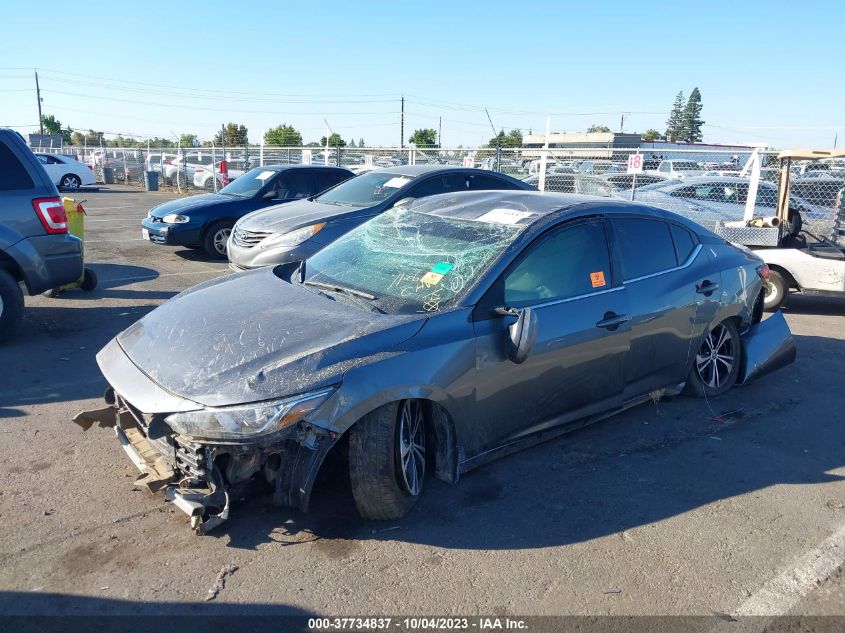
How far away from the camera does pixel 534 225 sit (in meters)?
4.08

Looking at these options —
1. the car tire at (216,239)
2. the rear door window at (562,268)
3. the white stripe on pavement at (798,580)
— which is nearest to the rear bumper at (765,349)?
the rear door window at (562,268)

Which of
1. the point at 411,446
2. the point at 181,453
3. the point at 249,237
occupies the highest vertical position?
the point at 249,237

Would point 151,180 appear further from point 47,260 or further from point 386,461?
point 386,461

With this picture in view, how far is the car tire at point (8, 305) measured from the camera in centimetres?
617

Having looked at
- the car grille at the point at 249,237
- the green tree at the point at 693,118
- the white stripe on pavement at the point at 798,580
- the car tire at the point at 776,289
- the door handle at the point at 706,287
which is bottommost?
the white stripe on pavement at the point at 798,580

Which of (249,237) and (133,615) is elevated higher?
(249,237)

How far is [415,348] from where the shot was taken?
3.39 meters

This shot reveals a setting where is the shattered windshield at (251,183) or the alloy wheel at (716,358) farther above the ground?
the shattered windshield at (251,183)

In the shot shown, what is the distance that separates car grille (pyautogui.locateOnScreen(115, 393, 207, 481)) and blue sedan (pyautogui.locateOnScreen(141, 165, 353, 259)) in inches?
323

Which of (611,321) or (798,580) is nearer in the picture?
(798,580)

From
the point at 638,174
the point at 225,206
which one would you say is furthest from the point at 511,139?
the point at 225,206

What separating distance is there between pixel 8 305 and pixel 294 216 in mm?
3511

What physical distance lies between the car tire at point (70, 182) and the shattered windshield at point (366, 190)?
66.7 feet

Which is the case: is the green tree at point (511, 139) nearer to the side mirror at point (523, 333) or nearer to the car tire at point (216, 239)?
the car tire at point (216, 239)
